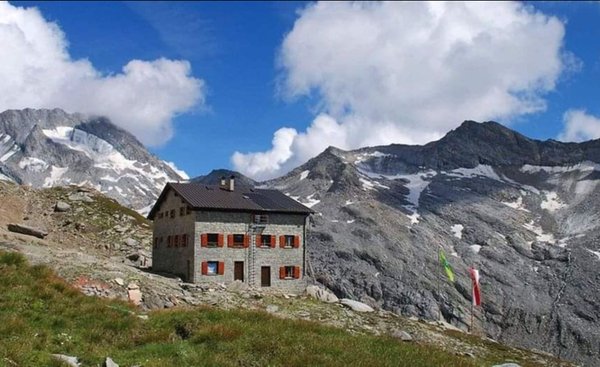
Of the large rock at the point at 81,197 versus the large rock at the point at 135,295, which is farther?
the large rock at the point at 81,197

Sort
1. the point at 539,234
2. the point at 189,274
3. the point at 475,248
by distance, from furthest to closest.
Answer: the point at 539,234 → the point at 475,248 → the point at 189,274

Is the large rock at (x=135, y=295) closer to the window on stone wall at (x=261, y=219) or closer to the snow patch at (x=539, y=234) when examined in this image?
the window on stone wall at (x=261, y=219)

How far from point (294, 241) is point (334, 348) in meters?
33.5

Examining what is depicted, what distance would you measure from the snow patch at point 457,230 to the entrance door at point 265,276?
341ft

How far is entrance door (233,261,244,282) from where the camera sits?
4981 cm

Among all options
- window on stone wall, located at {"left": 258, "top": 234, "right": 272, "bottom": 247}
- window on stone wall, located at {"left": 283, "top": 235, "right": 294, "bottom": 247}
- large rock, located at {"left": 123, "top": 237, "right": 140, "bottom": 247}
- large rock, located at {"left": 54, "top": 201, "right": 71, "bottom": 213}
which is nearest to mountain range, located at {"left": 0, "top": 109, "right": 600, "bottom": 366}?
window on stone wall, located at {"left": 283, "top": 235, "right": 294, "bottom": 247}

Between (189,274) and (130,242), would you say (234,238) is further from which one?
(130,242)

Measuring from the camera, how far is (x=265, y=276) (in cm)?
5100

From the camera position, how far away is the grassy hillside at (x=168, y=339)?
57.6 ft

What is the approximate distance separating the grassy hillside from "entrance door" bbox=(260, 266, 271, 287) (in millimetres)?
25892

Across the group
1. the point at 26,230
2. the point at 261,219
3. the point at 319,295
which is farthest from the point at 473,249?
the point at 26,230

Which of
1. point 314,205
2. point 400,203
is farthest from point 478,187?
point 314,205

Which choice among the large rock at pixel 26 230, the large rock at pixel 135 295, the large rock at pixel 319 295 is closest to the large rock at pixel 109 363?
the large rock at pixel 135 295

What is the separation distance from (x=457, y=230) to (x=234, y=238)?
110 meters
